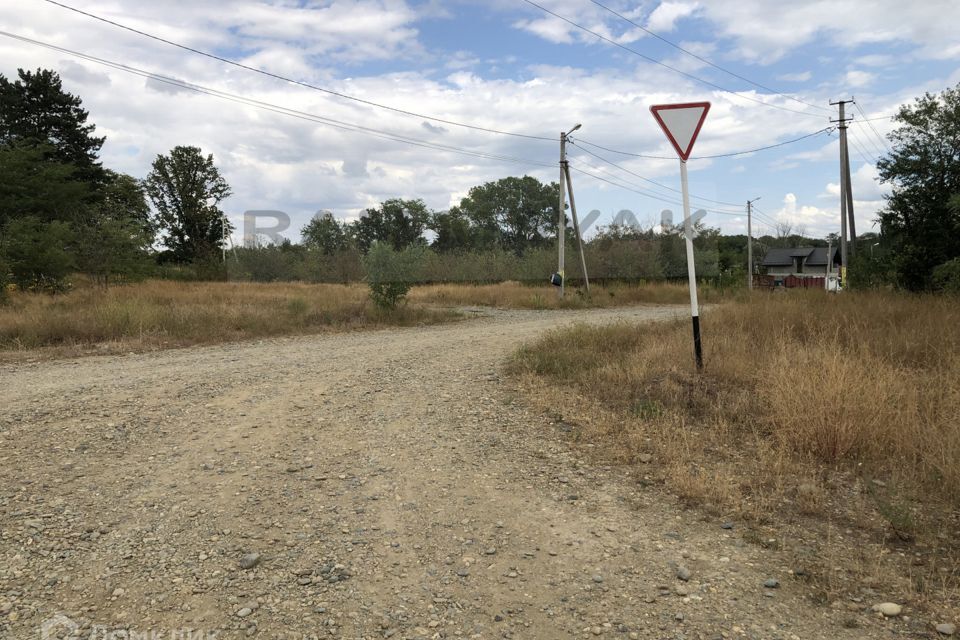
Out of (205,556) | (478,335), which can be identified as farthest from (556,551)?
(478,335)

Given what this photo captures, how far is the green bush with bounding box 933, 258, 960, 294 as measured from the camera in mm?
12227

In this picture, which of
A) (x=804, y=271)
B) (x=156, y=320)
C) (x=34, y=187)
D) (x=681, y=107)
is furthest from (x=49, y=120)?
(x=804, y=271)

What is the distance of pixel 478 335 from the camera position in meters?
12.0

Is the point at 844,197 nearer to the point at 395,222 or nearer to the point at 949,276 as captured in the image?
the point at 949,276

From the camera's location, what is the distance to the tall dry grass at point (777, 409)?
151 inches

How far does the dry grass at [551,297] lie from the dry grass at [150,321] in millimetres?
5878

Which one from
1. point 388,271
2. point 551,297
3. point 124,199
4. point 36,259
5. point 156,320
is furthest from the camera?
point 124,199

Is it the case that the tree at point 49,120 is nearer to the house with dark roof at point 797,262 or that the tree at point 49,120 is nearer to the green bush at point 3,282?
the green bush at point 3,282

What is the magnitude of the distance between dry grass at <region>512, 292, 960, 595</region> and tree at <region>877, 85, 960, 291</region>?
8.78 meters

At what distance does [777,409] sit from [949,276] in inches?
483

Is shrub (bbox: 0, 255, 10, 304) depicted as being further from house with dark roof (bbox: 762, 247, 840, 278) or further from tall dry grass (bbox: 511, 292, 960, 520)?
house with dark roof (bbox: 762, 247, 840, 278)

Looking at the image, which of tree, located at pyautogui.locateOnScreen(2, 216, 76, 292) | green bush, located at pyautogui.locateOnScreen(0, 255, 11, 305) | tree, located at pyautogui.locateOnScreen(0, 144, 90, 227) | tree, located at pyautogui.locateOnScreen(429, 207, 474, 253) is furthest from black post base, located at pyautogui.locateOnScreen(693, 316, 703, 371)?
tree, located at pyautogui.locateOnScreen(429, 207, 474, 253)

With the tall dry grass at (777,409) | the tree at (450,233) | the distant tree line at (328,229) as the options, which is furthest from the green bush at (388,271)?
the tree at (450,233)

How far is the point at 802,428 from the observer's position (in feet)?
14.8
